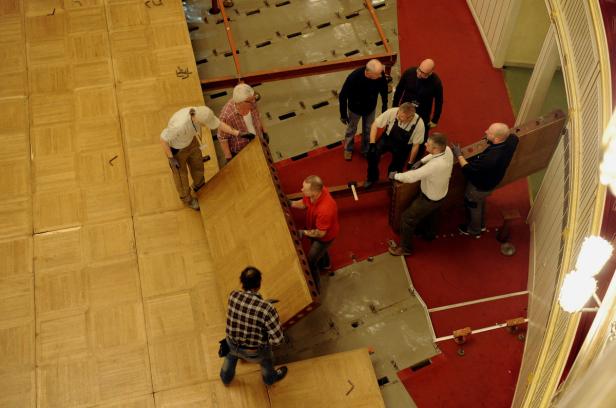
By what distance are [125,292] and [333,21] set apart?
5218 mm

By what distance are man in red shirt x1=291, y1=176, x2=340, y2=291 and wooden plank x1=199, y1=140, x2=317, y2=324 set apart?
8.7 inches

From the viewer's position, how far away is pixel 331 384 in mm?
5930

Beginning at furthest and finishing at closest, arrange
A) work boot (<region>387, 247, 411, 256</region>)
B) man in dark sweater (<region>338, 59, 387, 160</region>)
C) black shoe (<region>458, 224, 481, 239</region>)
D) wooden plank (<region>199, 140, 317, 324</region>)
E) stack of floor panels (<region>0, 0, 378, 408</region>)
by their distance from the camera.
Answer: black shoe (<region>458, 224, 481, 239</region>)
work boot (<region>387, 247, 411, 256</region>)
man in dark sweater (<region>338, 59, 387, 160</region>)
stack of floor panels (<region>0, 0, 378, 408</region>)
wooden plank (<region>199, 140, 317, 324</region>)

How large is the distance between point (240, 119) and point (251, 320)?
2.34 metres

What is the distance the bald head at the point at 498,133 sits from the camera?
19.8ft

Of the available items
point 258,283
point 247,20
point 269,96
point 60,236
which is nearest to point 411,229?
point 258,283

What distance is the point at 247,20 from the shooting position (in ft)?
30.9

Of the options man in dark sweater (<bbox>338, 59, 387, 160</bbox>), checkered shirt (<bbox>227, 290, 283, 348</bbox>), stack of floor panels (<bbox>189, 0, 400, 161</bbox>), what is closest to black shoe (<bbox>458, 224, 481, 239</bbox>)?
man in dark sweater (<bbox>338, 59, 387, 160</bbox>)

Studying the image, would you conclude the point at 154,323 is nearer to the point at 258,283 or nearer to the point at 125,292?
the point at 125,292

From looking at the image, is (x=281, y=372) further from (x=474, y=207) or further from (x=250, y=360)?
(x=474, y=207)

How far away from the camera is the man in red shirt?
5703 mm

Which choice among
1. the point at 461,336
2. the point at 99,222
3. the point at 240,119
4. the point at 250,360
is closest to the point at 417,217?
the point at 461,336

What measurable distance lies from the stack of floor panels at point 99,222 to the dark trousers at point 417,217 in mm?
1614

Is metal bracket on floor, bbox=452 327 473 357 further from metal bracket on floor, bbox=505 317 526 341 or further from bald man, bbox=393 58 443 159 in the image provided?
bald man, bbox=393 58 443 159
